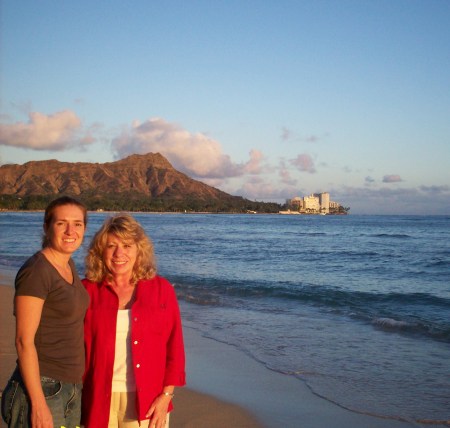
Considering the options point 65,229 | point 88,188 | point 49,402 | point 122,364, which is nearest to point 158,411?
point 122,364

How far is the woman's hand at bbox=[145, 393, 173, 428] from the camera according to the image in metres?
2.69

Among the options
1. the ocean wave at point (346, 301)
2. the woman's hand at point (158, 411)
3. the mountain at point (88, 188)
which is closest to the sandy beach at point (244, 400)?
the woman's hand at point (158, 411)

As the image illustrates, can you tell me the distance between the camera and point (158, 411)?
2699 mm

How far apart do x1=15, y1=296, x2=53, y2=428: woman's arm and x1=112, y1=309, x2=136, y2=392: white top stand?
45 centimetres

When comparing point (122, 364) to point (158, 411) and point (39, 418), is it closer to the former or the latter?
point (158, 411)

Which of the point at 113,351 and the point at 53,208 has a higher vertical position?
the point at 53,208

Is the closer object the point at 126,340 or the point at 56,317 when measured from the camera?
the point at 56,317

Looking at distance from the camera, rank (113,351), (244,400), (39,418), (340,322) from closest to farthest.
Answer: (39,418), (113,351), (244,400), (340,322)

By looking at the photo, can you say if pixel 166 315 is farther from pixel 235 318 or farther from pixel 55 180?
pixel 55 180

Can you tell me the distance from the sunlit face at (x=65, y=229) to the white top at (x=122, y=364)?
48 centimetres

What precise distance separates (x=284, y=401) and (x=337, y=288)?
1067cm

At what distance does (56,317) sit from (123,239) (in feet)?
1.93

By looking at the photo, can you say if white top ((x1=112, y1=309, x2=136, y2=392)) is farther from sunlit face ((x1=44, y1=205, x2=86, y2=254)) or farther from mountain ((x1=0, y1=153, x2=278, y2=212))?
mountain ((x1=0, y1=153, x2=278, y2=212))

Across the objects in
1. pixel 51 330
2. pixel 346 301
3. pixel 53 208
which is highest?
pixel 53 208
